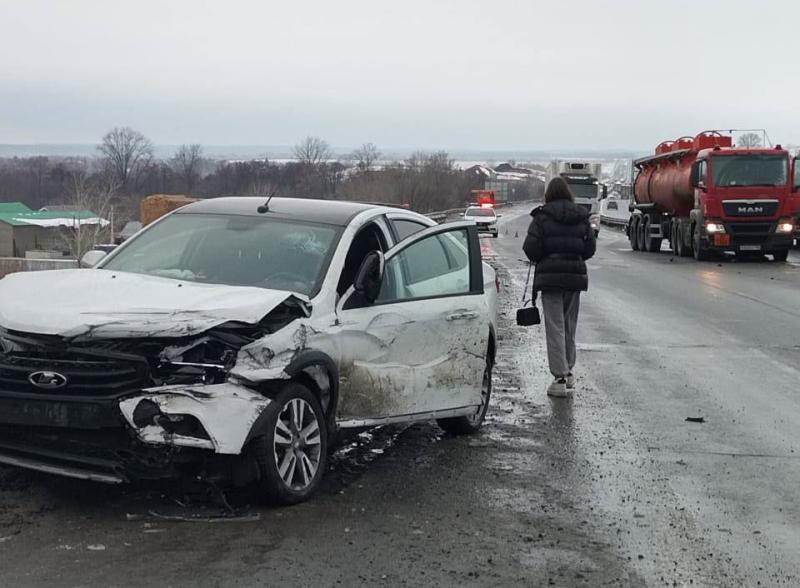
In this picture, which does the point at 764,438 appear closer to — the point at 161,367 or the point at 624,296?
the point at 161,367

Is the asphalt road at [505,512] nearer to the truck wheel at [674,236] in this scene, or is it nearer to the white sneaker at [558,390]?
the white sneaker at [558,390]

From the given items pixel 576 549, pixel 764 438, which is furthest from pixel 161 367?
pixel 764 438

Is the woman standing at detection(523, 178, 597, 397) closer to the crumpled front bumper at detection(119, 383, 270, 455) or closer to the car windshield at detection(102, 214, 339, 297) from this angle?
the car windshield at detection(102, 214, 339, 297)

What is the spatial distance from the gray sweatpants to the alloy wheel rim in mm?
3764

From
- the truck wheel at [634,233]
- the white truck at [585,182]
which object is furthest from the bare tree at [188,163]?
the truck wheel at [634,233]

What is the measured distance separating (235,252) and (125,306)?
1.28 meters

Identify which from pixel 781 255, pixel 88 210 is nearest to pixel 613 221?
pixel 781 255

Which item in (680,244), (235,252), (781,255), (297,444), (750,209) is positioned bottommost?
(781,255)

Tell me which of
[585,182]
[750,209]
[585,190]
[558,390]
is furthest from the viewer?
[585,182]

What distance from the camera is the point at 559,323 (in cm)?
897

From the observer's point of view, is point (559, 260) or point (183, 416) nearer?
point (183, 416)

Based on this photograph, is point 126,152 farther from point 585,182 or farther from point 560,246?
point 560,246

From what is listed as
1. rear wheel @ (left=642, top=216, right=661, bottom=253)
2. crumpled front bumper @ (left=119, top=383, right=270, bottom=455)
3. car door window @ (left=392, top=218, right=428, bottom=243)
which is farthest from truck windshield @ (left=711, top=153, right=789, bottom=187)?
crumpled front bumper @ (left=119, top=383, right=270, bottom=455)

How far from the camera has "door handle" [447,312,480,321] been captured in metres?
6.79
